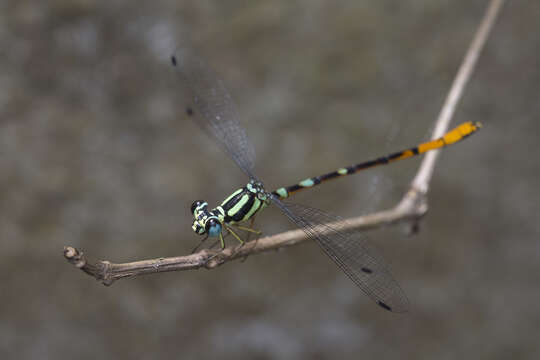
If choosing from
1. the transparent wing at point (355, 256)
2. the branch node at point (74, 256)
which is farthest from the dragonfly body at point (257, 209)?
the branch node at point (74, 256)

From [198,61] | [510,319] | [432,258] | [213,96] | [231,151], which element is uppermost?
[198,61]

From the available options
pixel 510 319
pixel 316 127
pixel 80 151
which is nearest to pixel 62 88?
pixel 80 151

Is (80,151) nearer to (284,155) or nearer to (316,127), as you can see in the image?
(284,155)

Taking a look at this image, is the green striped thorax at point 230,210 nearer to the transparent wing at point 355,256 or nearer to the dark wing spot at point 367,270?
the transparent wing at point 355,256

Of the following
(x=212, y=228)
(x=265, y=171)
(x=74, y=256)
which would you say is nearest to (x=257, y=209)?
(x=212, y=228)

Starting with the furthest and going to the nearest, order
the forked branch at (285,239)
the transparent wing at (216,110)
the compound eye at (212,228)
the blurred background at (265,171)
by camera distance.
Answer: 1. the blurred background at (265,171)
2. the transparent wing at (216,110)
3. the compound eye at (212,228)
4. the forked branch at (285,239)

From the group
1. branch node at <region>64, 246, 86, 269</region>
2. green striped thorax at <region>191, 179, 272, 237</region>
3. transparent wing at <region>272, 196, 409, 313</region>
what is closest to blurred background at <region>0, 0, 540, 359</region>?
green striped thorax at <region>191, 179, 272, 237</region>
